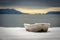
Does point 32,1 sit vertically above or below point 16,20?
above

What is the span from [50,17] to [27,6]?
0.57 m

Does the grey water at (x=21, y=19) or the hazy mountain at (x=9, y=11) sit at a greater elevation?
the hazy mountain at (x=9, y=11)

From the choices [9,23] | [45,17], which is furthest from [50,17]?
[9,23]

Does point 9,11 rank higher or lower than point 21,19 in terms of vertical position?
higher

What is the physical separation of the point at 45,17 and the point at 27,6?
A: 1.55 ft

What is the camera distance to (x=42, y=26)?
5.84 feet

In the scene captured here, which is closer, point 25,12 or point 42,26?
point 42,26

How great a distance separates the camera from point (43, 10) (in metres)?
2.70

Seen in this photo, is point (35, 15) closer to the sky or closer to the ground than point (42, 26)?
closer to the sky

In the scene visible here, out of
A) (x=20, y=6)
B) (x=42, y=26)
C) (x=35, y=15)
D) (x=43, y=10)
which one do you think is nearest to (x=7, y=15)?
(x=20, y=6)

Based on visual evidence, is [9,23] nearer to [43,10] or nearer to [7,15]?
[7,15]

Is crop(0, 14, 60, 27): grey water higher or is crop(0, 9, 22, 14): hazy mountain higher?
crop(0, 9, 22, 14): hazy mountain

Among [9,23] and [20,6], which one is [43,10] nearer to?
[20,6]

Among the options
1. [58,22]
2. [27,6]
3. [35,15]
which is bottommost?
[58,22]
